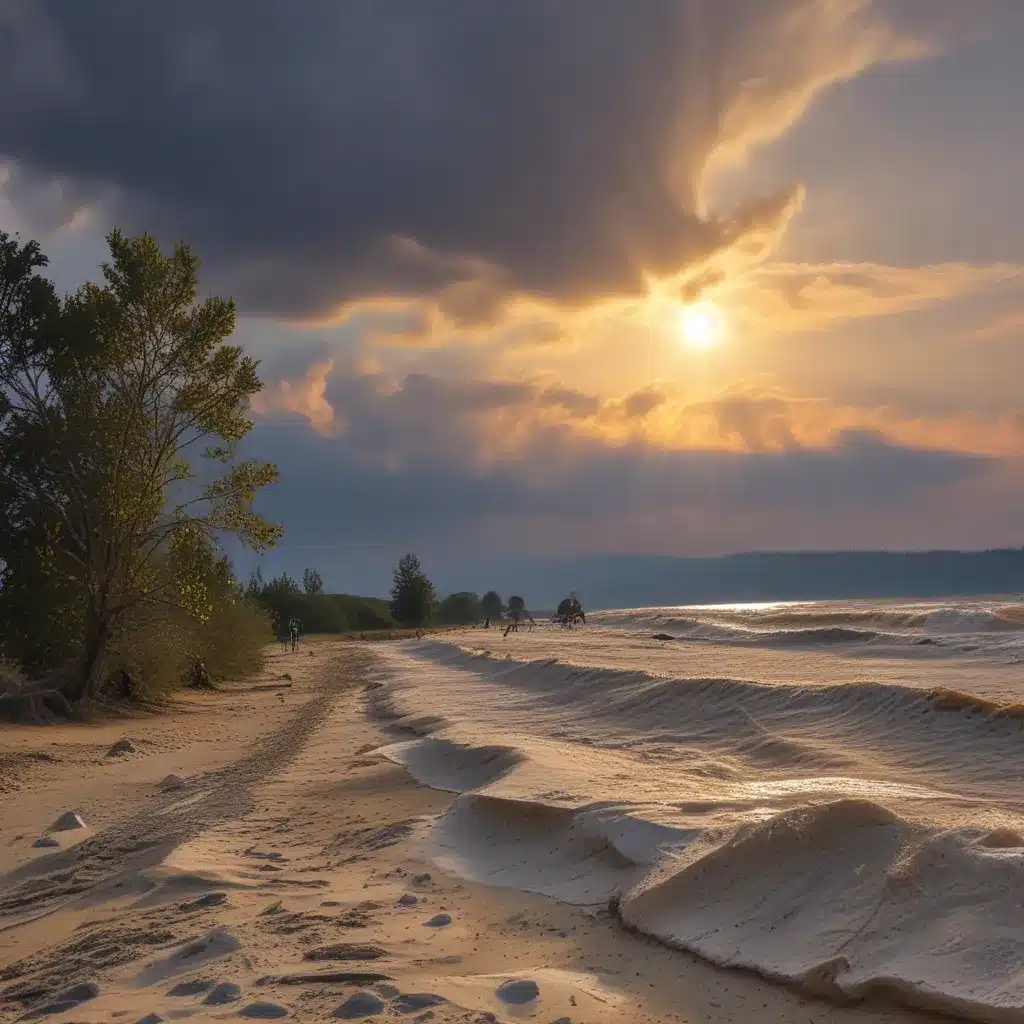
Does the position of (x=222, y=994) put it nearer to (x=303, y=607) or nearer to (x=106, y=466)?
(x=106, y=466)

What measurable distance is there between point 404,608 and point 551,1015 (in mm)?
76777

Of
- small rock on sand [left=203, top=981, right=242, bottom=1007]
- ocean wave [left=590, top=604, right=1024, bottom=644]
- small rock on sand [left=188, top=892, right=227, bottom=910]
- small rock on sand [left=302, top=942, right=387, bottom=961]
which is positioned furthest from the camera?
ocean wave [left=590, top=604, right=1024, bottom=644]

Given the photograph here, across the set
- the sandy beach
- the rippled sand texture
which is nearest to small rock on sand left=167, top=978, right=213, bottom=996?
the sandy beach

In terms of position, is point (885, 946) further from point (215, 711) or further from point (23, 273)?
point (23, 273)

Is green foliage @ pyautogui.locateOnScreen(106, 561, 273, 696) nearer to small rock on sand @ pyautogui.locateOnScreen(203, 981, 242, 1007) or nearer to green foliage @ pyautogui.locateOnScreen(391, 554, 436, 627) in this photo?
small rock on sand @ pyautogui.locateOnScreen(203, 981, 242, 1007)

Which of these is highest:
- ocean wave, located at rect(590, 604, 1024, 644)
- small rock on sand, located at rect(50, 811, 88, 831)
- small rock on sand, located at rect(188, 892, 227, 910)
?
ocean wave, located at rect(590, 604, 1024, 644)

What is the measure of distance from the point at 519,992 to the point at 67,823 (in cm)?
519

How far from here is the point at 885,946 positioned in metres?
3.98

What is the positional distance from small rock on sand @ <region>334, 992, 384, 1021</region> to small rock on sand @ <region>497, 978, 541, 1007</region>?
474 millimetres

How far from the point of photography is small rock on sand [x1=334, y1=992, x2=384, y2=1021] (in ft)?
11.8

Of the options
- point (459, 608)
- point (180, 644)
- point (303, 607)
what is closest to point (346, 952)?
point (180, 644)

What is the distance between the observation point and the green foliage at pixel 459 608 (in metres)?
97.9

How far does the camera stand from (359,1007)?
3.67 meters

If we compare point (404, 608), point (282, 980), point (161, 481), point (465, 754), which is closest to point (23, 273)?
point (161, 481)
